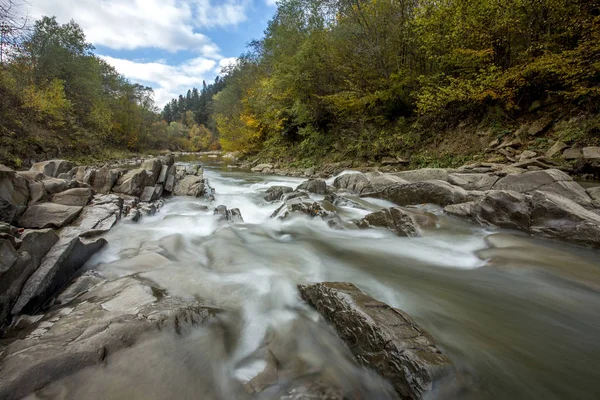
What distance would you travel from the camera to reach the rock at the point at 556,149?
28.7 feet

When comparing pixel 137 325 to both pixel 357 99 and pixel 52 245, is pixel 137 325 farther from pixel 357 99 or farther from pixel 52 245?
pixel 357 99

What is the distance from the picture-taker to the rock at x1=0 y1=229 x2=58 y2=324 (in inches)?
96.5

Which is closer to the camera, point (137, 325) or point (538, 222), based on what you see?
point (137, 325)

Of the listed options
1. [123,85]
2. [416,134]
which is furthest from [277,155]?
[123,85]

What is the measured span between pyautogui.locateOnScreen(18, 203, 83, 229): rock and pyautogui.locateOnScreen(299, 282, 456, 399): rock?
4727mm

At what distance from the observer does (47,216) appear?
14.5 ft

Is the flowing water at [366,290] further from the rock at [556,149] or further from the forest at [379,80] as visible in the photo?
the forest at [379,80]

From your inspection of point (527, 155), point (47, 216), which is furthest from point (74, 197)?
point (527, 155)

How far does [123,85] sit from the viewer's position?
39.2 metres

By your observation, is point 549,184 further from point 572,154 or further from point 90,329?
point 90,329

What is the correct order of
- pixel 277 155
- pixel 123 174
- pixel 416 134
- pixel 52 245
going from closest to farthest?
pixel 52 245
pixel 123 174
pixel 416 134
pixel 277 155

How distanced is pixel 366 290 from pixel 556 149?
10024 mm

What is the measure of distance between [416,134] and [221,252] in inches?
499

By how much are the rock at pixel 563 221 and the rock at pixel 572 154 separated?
16.4ft
